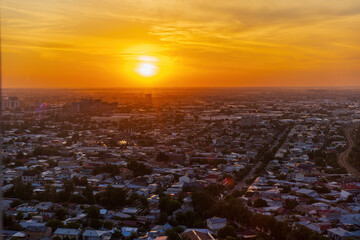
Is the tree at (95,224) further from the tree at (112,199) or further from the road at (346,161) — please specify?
the road at (346,161)

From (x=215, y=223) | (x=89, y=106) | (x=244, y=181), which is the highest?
(x=89, y=106)

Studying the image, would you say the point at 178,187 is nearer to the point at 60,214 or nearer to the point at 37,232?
the point at 60,214

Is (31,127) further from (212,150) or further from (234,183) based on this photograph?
(234,183)

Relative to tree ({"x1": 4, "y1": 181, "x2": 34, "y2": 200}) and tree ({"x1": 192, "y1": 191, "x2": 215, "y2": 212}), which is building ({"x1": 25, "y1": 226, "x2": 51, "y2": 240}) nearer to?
tree ({"x1": 4, "y1": 181, "x2": 34, "y2": 200})

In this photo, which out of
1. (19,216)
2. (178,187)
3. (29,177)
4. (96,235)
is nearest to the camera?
(96,235)

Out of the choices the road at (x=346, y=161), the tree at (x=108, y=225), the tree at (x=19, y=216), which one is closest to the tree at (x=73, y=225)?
the tree at (x=108, y=225)

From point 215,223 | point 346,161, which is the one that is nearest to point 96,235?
point 215,223

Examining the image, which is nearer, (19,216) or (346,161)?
(19,216)

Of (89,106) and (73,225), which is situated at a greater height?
(89,106)

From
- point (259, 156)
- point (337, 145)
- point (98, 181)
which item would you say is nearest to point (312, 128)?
point (337, 145)

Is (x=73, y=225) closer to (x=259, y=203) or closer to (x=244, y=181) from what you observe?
(x=259, y=203)

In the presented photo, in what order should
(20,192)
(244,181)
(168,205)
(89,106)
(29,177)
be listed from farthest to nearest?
(89,106), (244,181), (29,177), (20,192), (168,205)
